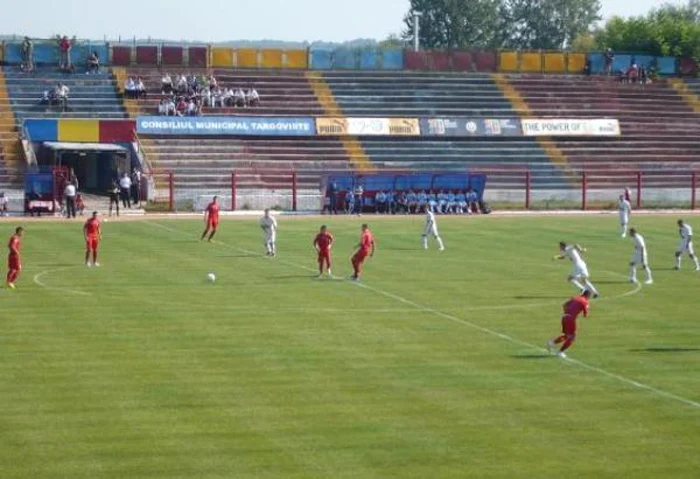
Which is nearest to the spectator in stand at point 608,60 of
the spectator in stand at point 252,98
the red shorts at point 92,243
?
the spectator in stand at point 252,98

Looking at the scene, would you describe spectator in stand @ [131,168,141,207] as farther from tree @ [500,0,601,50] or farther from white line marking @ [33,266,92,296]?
tree @ [500,0,601,50]

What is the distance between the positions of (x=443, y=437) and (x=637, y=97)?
8043cm

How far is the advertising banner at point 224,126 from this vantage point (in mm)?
84500

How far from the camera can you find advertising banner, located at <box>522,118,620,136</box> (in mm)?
93062

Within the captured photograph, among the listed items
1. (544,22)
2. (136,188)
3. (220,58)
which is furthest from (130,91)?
(544,22)

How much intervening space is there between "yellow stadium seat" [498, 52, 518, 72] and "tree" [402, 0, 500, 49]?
57.3 m

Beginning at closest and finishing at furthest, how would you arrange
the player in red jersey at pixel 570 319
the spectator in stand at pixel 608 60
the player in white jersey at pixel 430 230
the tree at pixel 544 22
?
the player in red jersey at pixel 570 319 < the player in white jersey at pixel 430 230 < the spectator in stand at pixel 608 60 < the tree at pixel 544 22

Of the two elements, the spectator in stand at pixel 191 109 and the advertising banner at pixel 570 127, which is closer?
the spectator in stand at pixel 191 109

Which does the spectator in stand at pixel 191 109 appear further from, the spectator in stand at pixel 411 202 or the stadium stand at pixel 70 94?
the spectator in stand at pixel 411 202

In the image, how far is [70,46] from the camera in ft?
298

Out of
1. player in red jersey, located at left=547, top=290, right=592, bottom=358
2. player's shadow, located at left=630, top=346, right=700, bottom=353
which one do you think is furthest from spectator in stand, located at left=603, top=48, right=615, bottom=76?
player in red jersey, located at left=547, top=290, right=592, bottom=358

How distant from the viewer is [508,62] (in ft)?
332

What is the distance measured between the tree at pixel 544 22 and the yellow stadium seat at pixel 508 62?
71117 mm

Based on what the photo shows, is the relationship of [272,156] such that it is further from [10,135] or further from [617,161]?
[617,161]
